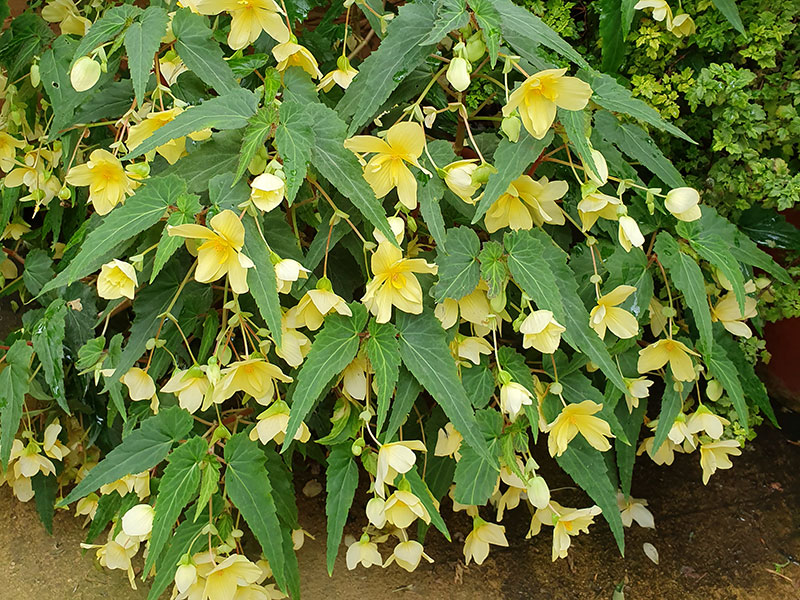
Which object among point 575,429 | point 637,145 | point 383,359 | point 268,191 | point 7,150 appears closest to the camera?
point 268,191

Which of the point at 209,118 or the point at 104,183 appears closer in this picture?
the point at 209,118

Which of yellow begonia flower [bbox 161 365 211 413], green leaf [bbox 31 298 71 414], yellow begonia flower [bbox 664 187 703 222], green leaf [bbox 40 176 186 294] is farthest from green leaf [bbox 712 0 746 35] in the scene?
green leaf [bbox 31 298 71 414]

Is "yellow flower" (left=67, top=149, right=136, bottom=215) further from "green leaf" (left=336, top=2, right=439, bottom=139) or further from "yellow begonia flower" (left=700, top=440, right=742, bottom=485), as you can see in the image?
"yellow begonia flower" (left=700, top=440, right=742, bottom=485)

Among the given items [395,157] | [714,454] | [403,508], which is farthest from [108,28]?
[714,454]

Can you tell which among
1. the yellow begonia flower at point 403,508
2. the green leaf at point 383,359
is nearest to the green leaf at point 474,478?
the yellow begonia flower at point 403,508

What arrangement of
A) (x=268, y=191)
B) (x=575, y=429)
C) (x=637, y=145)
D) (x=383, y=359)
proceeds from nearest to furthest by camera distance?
(x=268, y=191) → (x=383, y=359) → (x=575, y=429) → (x=637, y=145)

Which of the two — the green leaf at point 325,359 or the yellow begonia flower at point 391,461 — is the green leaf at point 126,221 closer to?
the green leaf at point 325,359

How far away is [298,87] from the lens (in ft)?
3.63

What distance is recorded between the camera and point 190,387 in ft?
3.47

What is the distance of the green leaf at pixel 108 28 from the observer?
3.54ft

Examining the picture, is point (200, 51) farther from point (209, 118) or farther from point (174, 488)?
point (174, 488)

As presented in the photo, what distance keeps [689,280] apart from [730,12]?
1.89 feet

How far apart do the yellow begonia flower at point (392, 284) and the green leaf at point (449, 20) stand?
0.29 m

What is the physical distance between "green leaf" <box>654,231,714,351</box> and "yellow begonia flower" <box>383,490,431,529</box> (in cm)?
52
